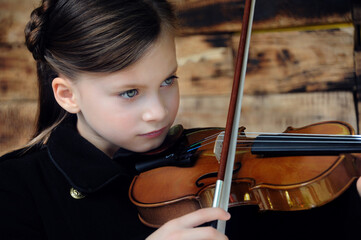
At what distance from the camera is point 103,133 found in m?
0.72

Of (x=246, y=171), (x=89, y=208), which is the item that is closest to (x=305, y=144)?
(x=246, y=171)

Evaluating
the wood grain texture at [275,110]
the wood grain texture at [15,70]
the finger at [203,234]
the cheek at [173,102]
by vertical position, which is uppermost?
the wood grain texture at [275,110]

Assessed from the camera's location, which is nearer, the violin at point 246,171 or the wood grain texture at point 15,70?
the violin at point 246,171

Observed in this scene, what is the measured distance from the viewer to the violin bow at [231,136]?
512 millimetres

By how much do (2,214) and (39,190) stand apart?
0.06m

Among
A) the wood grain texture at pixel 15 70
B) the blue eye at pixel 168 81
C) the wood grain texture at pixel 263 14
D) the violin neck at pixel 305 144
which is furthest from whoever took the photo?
the wood grain texture at pixel 15 70

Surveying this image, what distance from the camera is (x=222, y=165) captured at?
0.54 meters

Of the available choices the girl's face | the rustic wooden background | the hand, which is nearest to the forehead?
the girl's face

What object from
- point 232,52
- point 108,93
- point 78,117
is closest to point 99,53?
point 108,93

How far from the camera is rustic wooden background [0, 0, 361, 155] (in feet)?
3.71

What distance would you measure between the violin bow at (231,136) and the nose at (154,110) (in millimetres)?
101

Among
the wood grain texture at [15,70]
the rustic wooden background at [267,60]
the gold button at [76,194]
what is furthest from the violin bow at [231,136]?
the wood grain texture at [15,70]

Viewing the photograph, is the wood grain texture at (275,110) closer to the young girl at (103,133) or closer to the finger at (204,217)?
the young girl at (103,133)

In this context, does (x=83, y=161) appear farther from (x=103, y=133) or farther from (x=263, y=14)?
(x=263, y=14)
